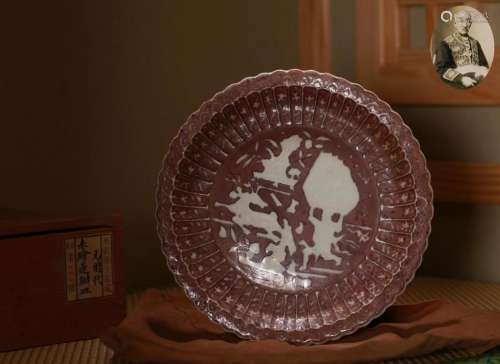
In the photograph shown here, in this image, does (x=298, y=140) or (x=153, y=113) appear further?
(x=153, y=113)

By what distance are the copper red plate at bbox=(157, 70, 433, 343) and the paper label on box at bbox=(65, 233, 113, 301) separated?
0.11 metres

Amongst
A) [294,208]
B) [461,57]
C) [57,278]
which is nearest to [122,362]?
[57,278]

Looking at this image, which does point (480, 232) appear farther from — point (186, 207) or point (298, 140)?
point (186, 207)

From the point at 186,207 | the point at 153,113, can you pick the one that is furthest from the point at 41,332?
the point at 153,113

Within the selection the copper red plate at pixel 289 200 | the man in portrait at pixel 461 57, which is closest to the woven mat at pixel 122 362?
the copper red plate at pixel 289 200

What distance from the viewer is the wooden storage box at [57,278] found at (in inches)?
45.4

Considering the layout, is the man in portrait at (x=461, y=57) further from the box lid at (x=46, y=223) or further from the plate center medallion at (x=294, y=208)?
the box lid at (x=46, y=223)

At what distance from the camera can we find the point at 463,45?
49.8 inches

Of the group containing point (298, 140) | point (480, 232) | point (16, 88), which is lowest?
point (480, 232)

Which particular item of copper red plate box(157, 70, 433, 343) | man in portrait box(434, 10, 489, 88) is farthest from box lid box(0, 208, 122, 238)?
man in portrait box(434, 10, 489, 88)

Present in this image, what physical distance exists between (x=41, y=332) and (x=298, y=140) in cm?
49

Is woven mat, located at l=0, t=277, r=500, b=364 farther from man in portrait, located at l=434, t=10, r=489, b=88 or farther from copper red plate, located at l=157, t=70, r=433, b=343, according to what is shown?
man in portrait, located at l=434, t=10, r=489, b=88

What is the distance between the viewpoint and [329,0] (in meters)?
1.55

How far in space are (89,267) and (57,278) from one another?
0.17 ft
